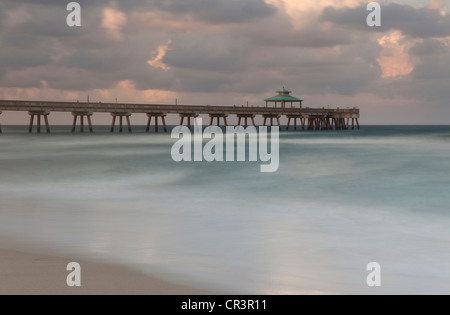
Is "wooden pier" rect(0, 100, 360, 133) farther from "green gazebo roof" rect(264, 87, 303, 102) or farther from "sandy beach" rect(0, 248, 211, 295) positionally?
"sandy beach" rect(0, 248, 211, 295)

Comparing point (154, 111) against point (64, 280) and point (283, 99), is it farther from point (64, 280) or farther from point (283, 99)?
point (64, 280)

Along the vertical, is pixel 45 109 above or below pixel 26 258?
above

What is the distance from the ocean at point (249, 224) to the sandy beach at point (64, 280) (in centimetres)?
32

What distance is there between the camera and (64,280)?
585 cm

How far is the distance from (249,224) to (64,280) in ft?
17.4

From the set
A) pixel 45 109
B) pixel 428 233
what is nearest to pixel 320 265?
pixel 428 233

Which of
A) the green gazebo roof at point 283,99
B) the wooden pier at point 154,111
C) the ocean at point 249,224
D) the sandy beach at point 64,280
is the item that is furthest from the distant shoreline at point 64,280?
the green gazebo roof at point 283,99

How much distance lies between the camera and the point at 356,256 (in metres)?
7.82

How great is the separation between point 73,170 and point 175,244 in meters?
15.8

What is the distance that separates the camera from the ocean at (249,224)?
265 inches

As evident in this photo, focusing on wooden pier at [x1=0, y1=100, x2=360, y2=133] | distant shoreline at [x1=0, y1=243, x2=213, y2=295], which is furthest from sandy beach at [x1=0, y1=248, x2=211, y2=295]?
wooden pier at [x1=0, y1=100, x2=360, y2=133]
